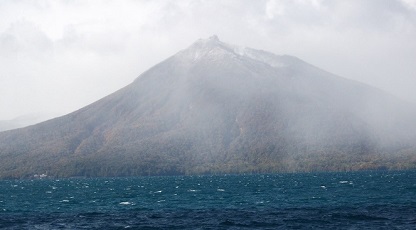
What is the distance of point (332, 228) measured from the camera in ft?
196

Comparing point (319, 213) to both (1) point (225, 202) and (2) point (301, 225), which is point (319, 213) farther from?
(1) point (225, 202)

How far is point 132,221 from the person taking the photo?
69312mm

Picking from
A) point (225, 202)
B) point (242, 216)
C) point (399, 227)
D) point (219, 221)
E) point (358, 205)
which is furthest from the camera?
point (225, 202)

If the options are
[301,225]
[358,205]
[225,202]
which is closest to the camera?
[301,225]

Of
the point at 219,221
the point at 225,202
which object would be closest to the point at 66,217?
the point at 219,221

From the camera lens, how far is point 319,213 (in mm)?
72500

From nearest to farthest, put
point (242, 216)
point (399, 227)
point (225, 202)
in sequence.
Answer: point (399, 227) < point (242, 216) < point (225, 202)

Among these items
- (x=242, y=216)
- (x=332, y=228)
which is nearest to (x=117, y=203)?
(x=242, y=216)

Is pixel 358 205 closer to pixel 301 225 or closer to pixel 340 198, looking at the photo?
pixel 340 198

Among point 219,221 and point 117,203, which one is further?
point 117,203

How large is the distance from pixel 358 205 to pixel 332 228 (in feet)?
75.8

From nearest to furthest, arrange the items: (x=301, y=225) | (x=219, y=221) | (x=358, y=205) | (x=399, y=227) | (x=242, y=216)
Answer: (x=399, y=227)
(x=301, y=225)
(x=219, y=221)
(x=242, y=216)
(x=358, y=205)

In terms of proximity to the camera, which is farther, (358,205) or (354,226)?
(358,205)

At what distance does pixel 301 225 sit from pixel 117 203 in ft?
137
